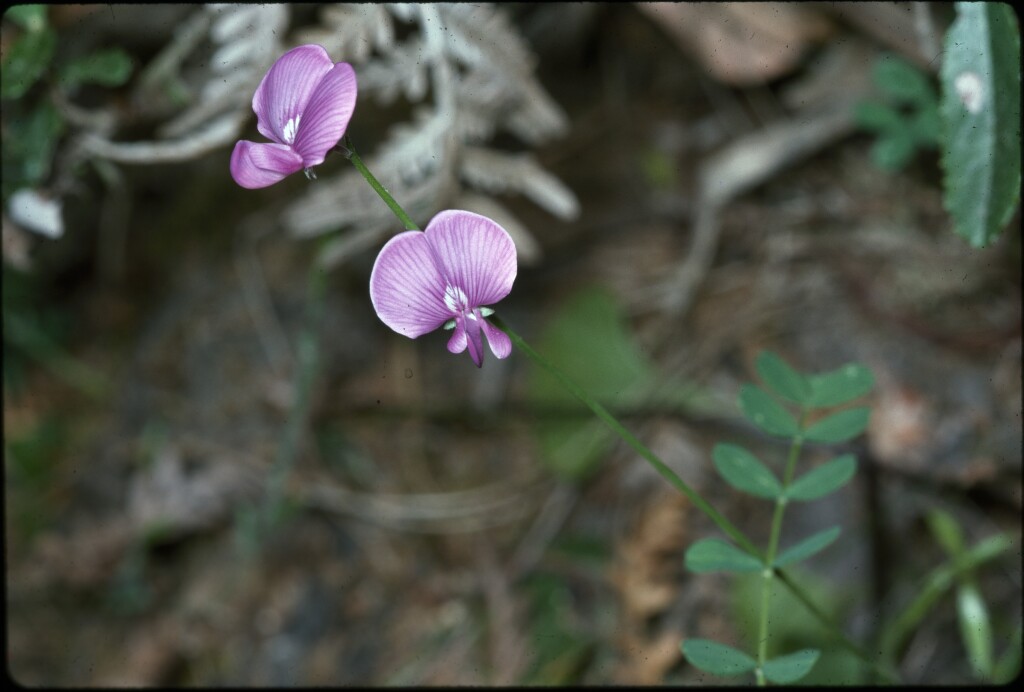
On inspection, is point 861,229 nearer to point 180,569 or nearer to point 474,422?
point 474,422

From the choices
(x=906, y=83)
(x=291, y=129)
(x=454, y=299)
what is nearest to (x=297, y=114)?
(x=291, y=129)

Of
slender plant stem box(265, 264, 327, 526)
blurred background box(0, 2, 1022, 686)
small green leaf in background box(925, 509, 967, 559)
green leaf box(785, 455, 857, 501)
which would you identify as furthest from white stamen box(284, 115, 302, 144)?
small green leaf in background box(925, 509, 967, 559)

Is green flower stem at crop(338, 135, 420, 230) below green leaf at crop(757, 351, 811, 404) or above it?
above

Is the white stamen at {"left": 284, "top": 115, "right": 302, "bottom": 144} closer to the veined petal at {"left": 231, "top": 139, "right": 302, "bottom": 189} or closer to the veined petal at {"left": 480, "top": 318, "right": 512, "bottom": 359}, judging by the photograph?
the veined petal at {"left": 231, "top": 139, "right": 302, "bottom": 189}

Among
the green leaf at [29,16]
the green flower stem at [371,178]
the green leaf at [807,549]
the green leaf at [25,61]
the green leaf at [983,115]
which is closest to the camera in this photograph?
the green flower stem at [371,178]

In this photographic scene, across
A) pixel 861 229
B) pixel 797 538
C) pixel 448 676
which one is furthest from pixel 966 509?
pixel 448 676

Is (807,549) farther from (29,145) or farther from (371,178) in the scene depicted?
(29,145)

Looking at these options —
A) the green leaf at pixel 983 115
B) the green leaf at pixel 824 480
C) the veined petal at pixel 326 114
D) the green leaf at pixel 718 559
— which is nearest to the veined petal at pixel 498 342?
the veined petal at pixel 326 114

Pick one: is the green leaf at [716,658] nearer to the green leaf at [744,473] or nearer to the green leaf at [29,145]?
the green leaf at [744,473]
